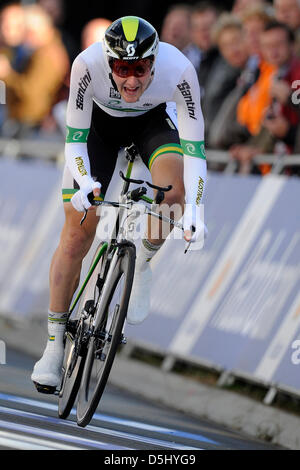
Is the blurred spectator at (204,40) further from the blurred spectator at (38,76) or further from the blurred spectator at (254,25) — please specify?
the blurred spectator at (38,76)

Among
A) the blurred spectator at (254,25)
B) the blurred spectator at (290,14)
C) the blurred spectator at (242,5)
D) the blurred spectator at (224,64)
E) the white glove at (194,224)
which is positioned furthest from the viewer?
the blurred spectator at (242,5)

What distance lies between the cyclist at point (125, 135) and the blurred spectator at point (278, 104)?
2.96 meters

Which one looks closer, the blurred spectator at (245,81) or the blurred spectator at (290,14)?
the blurred spectator at (290,14)

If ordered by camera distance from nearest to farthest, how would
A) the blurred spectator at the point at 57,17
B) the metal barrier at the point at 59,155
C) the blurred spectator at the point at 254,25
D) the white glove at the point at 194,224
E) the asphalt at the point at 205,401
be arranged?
the white glove at the point at 194,224
the asphalt at the point at 205,401
the metal barrier at the point at 59,155
the blurred spectator at the point at 254,25
the blurred spectator at the point at 57,17

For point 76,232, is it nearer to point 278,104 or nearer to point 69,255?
point 69,255

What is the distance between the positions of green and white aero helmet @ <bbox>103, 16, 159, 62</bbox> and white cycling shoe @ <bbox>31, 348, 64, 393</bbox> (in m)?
1.89

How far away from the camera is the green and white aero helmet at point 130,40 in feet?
21.5

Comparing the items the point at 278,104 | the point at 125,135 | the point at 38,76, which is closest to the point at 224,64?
the point at 278,104

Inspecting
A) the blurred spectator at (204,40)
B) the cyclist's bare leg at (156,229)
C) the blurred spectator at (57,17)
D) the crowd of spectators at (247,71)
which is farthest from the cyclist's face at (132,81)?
the blurred spectator at (57,17)

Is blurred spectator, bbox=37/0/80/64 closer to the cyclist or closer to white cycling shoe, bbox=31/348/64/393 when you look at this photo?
the cyclist

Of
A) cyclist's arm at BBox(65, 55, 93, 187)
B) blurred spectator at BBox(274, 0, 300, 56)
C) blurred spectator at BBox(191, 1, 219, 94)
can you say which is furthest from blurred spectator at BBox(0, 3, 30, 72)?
cyclist's arm at BBox(65, 55, 93, 187)

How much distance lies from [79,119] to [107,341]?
1.32 meters

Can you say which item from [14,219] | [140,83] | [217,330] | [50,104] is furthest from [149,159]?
[50,104]

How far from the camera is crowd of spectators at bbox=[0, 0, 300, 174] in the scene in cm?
1042
